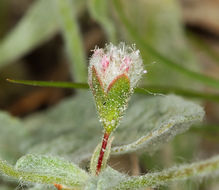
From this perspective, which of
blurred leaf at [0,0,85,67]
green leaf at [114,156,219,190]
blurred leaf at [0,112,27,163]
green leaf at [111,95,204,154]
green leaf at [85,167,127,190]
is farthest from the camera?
blurred leaf at [0,0,85,67]

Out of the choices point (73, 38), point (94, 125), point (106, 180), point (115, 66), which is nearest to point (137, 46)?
point (73, 38)

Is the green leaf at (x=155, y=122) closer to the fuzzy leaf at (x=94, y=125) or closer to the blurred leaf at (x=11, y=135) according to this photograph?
the fuzzy leaf at (x=94, y=125)

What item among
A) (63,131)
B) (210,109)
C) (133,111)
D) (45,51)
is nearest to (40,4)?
(45,51)

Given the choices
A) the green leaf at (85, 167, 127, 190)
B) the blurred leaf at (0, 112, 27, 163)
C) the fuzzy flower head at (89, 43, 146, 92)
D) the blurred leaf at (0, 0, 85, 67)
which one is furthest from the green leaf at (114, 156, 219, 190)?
the blurred leaf at (0, 0, 85, 67)

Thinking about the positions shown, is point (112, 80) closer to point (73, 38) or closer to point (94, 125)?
point (94, 125)

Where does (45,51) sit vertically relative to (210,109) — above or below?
above

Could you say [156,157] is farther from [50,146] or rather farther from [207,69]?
[207,69]

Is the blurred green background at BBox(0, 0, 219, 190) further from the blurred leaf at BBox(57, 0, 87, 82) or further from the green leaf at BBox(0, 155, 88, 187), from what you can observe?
the green leaf at BBox(0, 155, 88, 187)

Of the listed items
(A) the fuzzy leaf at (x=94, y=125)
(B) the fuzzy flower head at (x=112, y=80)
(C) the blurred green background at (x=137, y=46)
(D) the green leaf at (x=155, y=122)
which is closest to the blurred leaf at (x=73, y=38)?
(C) the blurred green background at (x=137, y=46)
